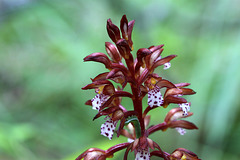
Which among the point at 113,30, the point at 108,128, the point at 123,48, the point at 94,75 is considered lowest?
the point at 108,128

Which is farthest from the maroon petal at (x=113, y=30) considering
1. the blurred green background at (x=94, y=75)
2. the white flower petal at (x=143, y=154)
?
the blurred green background at (x=94, y=75)

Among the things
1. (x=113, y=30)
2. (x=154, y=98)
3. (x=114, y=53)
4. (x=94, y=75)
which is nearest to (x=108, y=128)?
(x=154, y=98)

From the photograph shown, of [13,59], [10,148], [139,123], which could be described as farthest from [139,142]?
[13,59]

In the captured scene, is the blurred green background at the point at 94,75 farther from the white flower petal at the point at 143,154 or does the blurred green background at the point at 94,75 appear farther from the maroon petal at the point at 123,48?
the maroon petal at the point at 123,48

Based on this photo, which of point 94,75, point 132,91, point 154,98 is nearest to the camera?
point 154,98

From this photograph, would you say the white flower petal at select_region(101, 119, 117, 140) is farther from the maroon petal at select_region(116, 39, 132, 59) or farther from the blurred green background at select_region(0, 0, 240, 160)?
the blurred green background at select_region(0, 0, 240, 160)

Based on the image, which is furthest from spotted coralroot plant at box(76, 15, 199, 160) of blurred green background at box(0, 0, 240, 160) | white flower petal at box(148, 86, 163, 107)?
blurred green background at box(0, 0, 240, 160)

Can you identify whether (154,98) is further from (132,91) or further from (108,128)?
(108,128)
